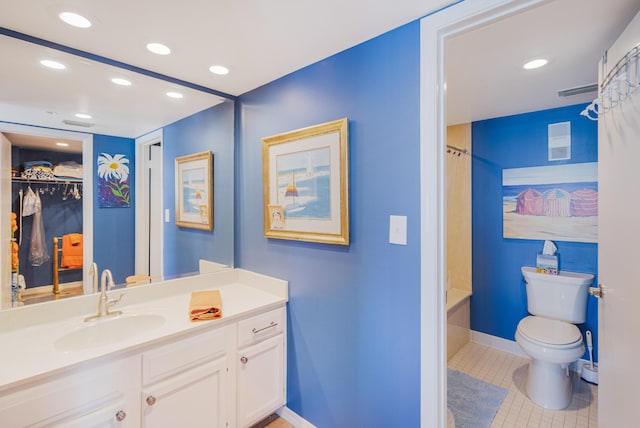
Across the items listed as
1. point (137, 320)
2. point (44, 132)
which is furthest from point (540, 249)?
point (44, 132)

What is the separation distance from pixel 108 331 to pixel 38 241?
22.8 inches

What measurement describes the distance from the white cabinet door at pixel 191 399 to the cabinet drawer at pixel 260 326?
149 mm

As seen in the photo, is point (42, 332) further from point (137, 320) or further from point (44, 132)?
point (44, 132)

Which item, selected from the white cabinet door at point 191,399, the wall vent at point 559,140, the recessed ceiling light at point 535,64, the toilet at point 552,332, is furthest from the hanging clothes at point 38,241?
the wall vent at point 559,140

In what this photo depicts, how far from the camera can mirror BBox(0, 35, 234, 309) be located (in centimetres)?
149

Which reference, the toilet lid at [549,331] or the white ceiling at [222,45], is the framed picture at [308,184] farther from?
the toilet lid at [549,331]

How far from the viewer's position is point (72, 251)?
1.62 m

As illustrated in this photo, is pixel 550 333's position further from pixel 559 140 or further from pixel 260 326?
pixel 260 326

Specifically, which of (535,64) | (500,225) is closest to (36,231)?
(535,64)

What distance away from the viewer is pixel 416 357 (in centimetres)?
137

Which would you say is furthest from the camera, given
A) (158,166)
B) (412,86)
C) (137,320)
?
(158,166)

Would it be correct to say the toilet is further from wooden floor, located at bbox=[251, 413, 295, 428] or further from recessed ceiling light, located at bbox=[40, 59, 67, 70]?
recessed ceiling light, located at bbox=[40, 59, 67, 70]

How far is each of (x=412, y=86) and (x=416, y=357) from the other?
123 cm

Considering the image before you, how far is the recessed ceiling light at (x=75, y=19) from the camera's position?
4.20ft
